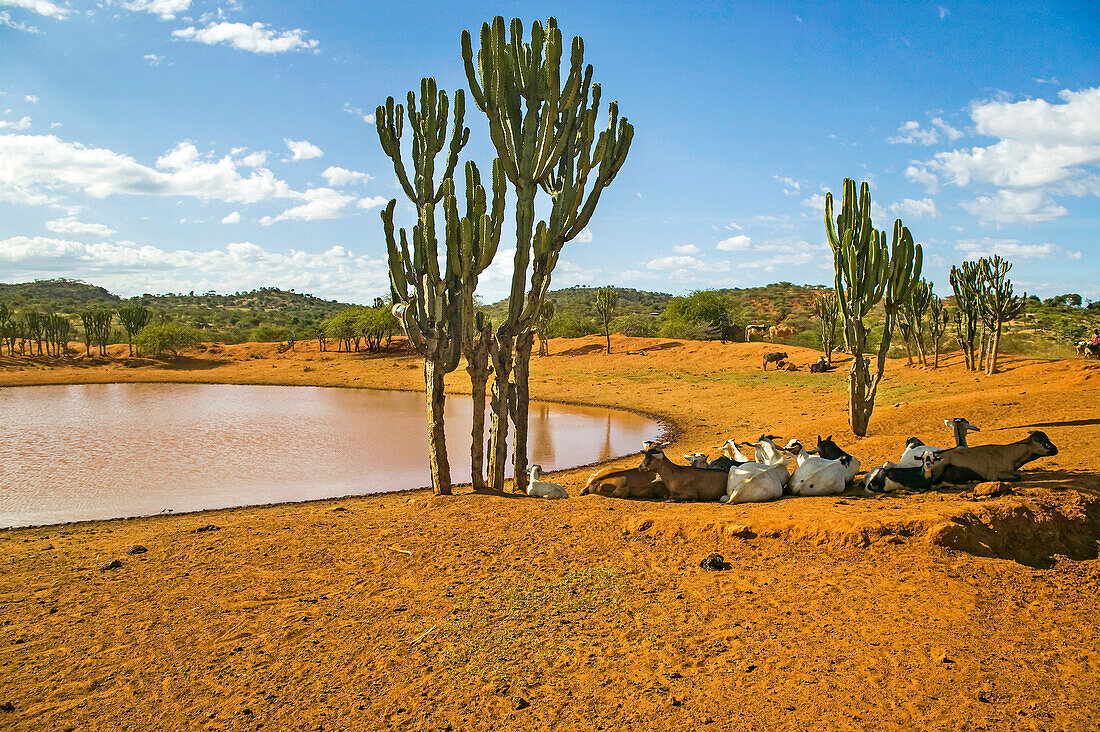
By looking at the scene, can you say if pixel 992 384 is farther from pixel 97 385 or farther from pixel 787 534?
pixel 97 385

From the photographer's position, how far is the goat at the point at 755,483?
316 inches

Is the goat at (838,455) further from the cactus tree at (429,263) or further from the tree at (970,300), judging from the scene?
the tree at (970,300)

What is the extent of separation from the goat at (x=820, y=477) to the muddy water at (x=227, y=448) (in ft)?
20.9

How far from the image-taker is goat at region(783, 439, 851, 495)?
7.94 metres

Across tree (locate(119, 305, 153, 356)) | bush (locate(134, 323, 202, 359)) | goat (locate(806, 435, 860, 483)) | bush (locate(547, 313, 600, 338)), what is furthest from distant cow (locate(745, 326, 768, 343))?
tree (locate(119, 305, 153, 356))

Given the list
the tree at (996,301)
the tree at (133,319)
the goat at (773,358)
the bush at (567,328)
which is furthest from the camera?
the bush at (567,328)

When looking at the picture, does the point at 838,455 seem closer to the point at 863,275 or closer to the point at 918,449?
the point at 918,449

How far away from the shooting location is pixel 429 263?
929cm

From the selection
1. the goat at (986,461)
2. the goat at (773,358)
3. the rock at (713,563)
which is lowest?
the rock at (713,563)

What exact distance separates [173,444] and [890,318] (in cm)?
1631

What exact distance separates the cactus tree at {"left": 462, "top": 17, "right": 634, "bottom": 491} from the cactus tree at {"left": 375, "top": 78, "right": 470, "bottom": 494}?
70cm

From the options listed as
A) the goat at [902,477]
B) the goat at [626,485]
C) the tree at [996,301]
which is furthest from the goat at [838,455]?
the tree at [996,301]

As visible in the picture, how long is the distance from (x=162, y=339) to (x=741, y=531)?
42.8m

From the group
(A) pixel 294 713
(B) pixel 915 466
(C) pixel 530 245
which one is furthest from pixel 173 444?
(B) pixel 915 466
